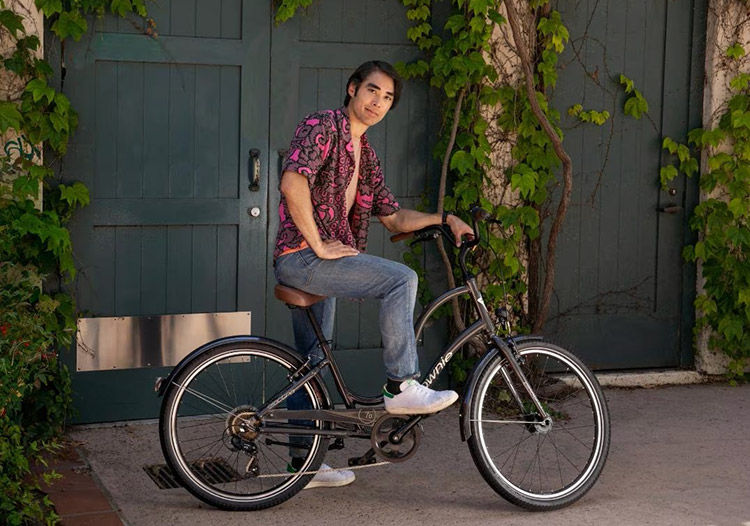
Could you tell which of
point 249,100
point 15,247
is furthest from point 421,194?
point 15,247

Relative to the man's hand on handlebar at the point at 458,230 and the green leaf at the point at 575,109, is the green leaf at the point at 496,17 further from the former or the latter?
the man's hand on handlebar at the point at 458,230

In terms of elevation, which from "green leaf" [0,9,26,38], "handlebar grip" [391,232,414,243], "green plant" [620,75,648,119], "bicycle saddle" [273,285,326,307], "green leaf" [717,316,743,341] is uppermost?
"green leaf" [0,9,26,38]

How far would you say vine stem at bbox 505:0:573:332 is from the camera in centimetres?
642

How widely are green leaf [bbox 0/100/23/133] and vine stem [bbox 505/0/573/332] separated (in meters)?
2.64

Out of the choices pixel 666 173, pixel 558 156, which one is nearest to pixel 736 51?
pixel 666 173

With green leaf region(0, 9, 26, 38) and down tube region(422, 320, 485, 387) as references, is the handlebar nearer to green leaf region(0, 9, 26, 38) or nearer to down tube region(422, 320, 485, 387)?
down tube region(422, 320, 485, 387)

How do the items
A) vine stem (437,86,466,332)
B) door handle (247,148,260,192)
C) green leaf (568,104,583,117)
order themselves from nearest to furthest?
door handle (247,148,260,192) → vine stem (437,86,466,332) → green leaf (568,104,583,117)

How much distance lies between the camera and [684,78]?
23.5 feet

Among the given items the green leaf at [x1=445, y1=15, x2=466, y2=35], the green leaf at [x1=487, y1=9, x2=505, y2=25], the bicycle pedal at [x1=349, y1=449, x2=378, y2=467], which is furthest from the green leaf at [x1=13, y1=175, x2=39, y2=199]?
the green leaf at [x1=487, y1=9, x2=505, y2=25]

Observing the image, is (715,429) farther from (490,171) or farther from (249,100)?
(249,100)

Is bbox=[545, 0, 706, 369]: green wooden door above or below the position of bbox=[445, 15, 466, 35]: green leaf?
below

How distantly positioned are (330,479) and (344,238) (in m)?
1.07

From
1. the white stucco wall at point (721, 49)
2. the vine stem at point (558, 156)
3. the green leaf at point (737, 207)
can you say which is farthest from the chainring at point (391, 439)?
the white stucco wall at point (721, 49)

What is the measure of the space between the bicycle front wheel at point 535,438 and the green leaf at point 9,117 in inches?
95.9
